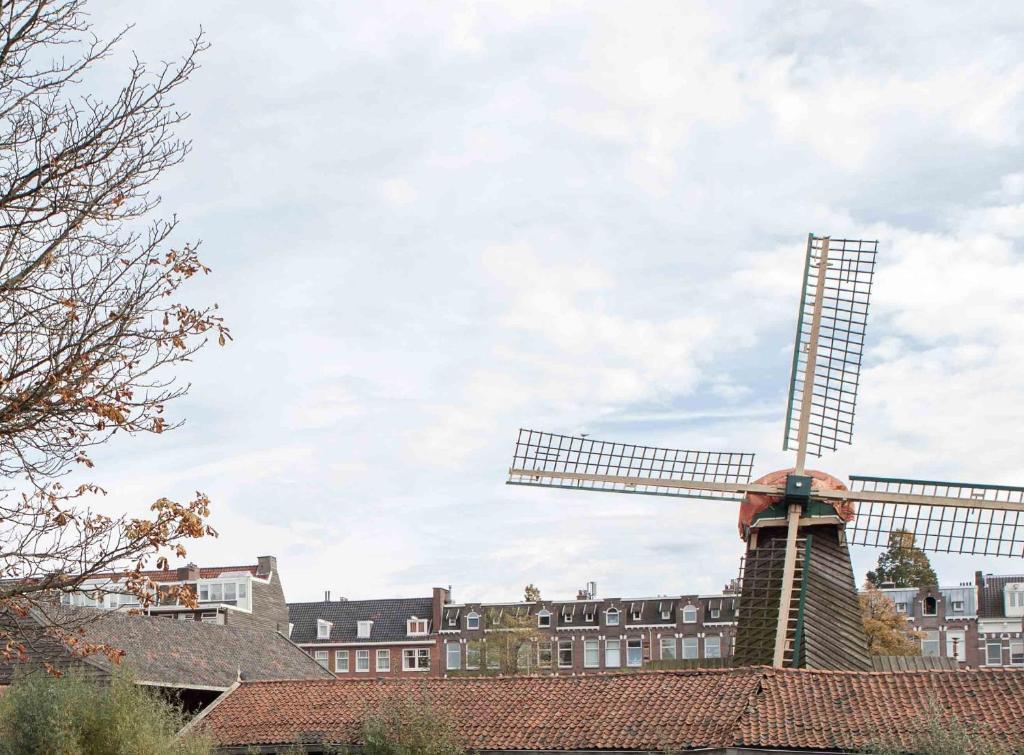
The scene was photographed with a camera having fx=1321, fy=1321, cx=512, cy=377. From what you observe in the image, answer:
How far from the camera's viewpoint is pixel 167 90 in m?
11.7

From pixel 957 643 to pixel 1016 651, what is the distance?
2.97 meters

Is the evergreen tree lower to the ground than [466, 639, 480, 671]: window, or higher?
higher

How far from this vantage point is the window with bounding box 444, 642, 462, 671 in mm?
72125

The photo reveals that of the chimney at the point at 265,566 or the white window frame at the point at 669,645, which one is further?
the white window frame at the point at 669,645

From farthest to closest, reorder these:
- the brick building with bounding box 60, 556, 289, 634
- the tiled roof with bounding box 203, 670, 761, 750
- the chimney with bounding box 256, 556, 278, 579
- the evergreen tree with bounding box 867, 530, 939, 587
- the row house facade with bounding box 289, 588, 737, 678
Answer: the evergreen tree with bounding box 867, 530, 939, 587 < the row house facade with bounding box 289, 588, 737, 678 < the chimney with bounding box 256, 556, 278, 579 < the brick building with bounding box 60, 556, 289, 634 < the tiled roof with bounding box 203, 670, 761, 750

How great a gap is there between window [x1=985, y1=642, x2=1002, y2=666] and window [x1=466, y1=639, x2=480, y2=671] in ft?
86.3

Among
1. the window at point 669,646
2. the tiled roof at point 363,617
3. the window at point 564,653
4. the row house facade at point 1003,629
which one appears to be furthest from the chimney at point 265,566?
the row house facade at point 1003,629

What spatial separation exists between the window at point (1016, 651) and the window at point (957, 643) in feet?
7.73

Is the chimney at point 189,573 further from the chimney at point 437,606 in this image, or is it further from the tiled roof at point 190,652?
the tiled roof at point 190,652

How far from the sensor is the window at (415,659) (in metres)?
73.1

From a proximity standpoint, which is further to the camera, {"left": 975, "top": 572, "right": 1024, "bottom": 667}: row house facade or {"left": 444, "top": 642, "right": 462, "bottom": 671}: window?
{"left": 444, "top": 642, "right": 462, "bottom": 671}: window

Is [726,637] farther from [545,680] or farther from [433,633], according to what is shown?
[545,680]

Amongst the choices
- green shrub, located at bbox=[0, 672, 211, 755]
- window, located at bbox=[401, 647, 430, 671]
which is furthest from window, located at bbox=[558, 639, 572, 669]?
green shrub, located at bbox=[0, 672, 211, 755]

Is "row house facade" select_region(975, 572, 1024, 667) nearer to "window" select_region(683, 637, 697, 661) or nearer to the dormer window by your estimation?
"window" select_region(683, 637, 697, 661)
